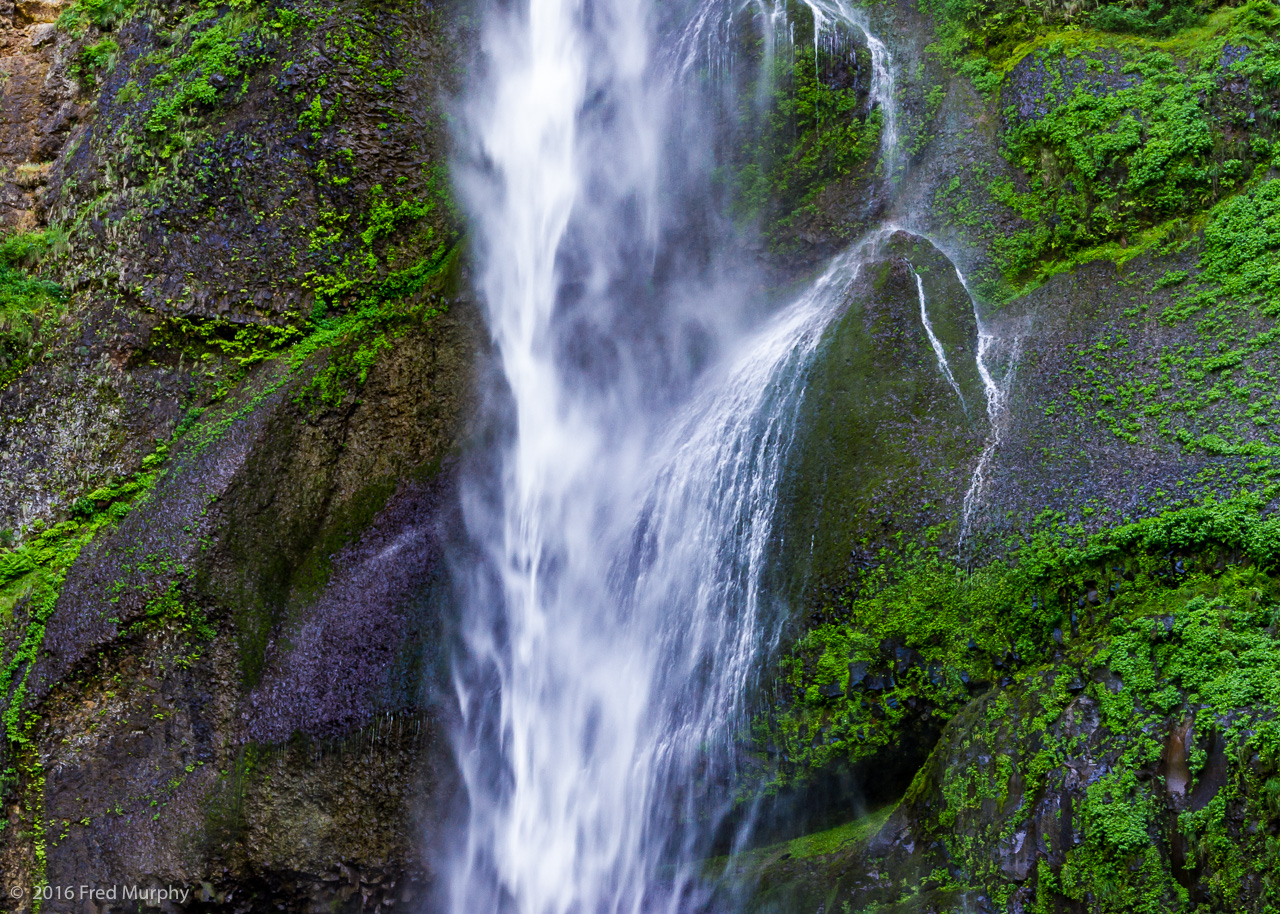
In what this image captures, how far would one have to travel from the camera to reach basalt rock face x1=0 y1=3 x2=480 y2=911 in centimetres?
806

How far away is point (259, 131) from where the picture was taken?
33.6ft

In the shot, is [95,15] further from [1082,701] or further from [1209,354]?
[1082,701]

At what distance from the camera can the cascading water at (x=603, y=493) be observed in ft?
25.7

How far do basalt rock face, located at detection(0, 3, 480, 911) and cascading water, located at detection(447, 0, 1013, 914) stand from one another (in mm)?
621

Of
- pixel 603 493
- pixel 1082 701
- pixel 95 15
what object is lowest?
pixel 1082 701

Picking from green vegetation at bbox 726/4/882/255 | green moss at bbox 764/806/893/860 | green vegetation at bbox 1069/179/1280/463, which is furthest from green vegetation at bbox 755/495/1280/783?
green vegetation at bbox 726/4/882/255

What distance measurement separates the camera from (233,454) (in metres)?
8.83

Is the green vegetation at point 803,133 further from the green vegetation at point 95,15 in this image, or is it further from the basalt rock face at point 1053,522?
the green vegetation at point 95,15

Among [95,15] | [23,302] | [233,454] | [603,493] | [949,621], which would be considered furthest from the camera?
[95,15]

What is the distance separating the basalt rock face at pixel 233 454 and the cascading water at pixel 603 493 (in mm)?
621

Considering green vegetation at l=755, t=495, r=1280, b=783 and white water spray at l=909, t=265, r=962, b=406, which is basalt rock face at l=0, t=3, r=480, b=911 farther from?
white water spray at l=909, t=265, r=962, b=406

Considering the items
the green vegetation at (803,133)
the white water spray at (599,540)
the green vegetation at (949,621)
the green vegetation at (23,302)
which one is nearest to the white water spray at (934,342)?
the white water spray at (599,540)

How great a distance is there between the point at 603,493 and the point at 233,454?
3.83m

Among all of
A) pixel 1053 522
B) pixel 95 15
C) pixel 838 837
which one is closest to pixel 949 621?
pixel 1053 522
